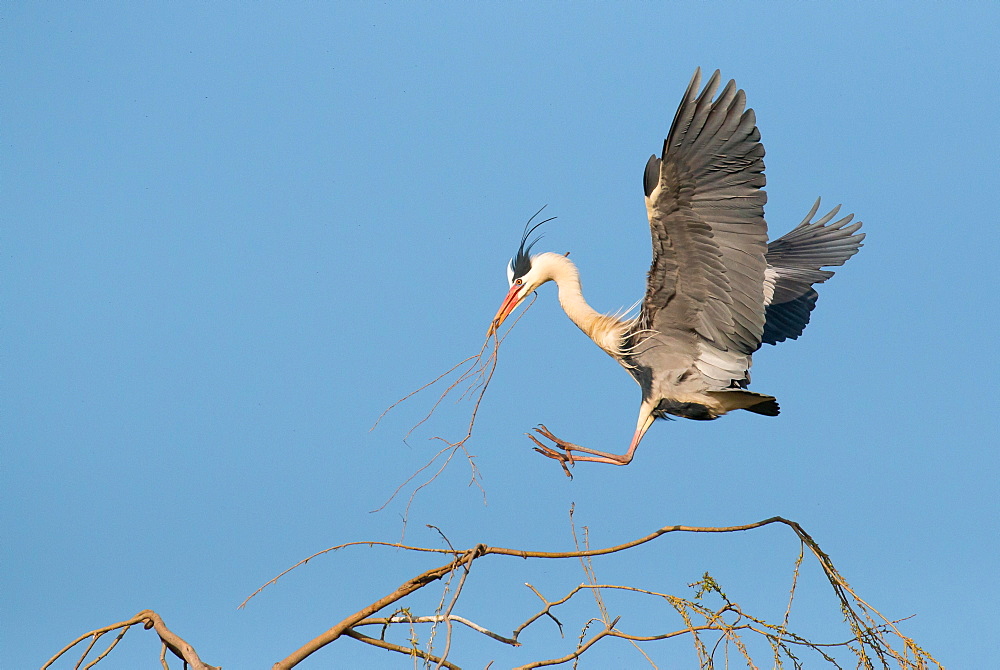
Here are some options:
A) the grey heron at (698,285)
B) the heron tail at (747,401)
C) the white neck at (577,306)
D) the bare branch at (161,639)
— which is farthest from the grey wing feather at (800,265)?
the bare branch at (161,639)

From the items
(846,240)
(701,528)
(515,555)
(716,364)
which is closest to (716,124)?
(716,364)

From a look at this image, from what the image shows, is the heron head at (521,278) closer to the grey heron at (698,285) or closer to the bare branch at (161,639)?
the grey heron at (698,285)

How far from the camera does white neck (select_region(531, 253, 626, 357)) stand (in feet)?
14.9

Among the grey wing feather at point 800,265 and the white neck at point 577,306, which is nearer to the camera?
the white neck at point 577,306

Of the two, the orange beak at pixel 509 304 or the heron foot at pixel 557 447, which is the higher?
the orange beak at pixel 509 304

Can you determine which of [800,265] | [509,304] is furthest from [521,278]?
[800,265]

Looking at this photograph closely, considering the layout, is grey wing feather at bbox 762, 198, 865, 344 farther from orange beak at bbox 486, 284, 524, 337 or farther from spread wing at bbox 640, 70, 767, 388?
orange beak at bbox 486, 284, 524, 337

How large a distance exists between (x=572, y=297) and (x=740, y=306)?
944 mm

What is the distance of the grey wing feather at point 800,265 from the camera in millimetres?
5305

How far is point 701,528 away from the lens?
9.46 ft

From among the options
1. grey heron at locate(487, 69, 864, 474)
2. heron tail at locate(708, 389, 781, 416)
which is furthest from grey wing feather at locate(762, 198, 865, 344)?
heron tail at locate(708, 389, 781, 416)

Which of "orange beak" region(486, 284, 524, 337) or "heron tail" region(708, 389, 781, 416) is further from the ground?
"orange beak" region(486, 284, 524, 337)

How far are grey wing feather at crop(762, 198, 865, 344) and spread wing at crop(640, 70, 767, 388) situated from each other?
2.96 feet

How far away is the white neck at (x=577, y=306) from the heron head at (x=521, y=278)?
0.03 m
